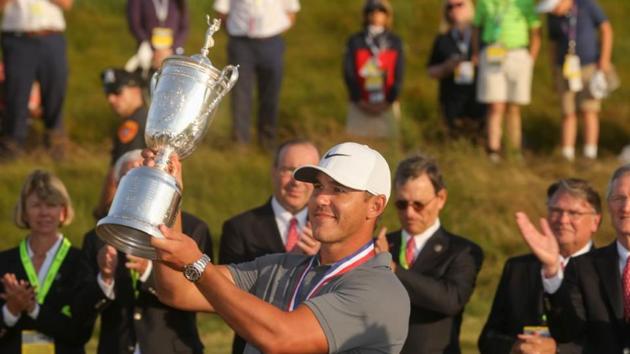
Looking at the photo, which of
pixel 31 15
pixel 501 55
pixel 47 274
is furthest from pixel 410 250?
pixel 31 15

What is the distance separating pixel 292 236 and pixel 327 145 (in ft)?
18.5

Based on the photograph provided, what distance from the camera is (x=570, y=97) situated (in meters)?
14.2

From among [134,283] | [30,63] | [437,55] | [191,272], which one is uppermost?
[437,55]

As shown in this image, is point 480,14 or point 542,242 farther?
point 480,14

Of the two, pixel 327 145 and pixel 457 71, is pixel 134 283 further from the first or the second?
pixel 457 71

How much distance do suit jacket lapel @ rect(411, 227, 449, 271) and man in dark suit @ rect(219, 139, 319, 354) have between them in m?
0.68

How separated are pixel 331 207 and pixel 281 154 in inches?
112

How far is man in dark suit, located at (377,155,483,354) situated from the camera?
820 cm

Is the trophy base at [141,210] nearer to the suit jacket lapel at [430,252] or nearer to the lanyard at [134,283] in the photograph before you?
the lanyard at [134,283]

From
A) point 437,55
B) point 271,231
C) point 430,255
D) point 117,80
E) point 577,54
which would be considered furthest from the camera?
point 437,55

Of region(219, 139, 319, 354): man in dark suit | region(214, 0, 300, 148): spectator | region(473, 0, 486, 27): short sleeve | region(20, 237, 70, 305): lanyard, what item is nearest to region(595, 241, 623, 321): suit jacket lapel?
region(219, 139, 319, 354): man in dark suit

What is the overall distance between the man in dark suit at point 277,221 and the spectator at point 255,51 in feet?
17.9

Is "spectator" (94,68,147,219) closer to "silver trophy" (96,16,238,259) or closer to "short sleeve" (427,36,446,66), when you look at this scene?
"short sleeve" (427,36,446,66)

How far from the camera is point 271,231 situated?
8469mm
